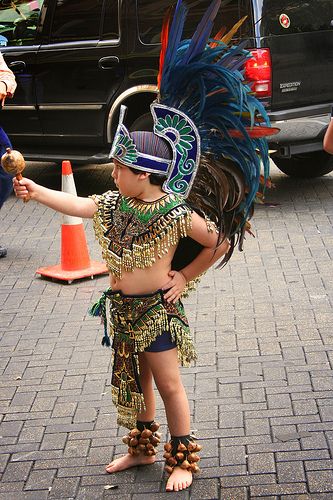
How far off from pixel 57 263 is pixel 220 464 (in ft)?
12.6

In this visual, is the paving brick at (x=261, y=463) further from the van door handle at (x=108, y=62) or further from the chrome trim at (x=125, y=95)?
the van door handle at (x=108, y=62)

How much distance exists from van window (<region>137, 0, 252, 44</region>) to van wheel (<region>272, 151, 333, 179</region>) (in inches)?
69.2

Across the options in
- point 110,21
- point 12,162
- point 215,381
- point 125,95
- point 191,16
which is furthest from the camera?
point 110,21

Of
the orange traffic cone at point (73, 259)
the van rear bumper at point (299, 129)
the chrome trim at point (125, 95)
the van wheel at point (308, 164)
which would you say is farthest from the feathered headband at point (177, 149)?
the van wheel at point (308, 164)

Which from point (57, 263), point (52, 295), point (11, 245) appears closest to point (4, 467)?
point (52, 295)

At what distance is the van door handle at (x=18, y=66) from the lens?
10.4 metres

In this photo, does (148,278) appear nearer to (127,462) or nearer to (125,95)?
(127,462)

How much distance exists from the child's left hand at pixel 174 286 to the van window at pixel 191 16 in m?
5.13

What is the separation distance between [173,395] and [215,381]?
4.16ft

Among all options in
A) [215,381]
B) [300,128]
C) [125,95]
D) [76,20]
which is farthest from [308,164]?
[215,381]

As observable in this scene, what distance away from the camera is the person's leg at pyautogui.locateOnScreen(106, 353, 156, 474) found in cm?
447

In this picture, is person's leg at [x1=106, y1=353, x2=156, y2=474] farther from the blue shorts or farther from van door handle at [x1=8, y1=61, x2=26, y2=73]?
van door handle at [x1=8, y1=61, x2=26, y2=73]

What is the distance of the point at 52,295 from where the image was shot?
7383 millimetres

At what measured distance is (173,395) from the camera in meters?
4.32
